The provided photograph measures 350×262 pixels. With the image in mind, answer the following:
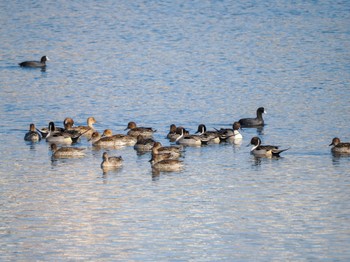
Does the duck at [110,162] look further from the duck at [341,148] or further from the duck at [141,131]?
the duck at [341,148]

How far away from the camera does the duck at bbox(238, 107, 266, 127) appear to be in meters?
31.6

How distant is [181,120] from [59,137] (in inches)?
196

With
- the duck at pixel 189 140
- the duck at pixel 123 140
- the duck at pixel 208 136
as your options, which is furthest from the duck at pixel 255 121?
the duck at pixel 123 140

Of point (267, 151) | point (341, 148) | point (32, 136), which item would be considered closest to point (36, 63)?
point (32, 136)

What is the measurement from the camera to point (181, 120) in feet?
107

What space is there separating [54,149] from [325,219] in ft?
31.5

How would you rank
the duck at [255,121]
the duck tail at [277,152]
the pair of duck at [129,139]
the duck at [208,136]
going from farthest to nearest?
the duck at [255,121] → the duck at [208,136] → the pair of duck at [129,139] → the duck tail at [277,152]

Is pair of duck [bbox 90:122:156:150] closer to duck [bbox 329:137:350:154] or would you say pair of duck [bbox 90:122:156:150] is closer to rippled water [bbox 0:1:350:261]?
rippled water [bbox 0:1:350:261]

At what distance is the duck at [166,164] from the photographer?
82.0 feet

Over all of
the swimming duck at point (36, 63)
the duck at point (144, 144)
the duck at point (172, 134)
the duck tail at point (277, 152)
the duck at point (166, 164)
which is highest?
the swimming duck at point (36, 63)

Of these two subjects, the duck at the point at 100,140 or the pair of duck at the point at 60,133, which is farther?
the pair of duck at the point at 60,133

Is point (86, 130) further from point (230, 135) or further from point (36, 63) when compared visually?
point (36, 63)

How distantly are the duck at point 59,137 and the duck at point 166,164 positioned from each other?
4658 millimetres

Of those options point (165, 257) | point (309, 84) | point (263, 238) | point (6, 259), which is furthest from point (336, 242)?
point (309, 84)
